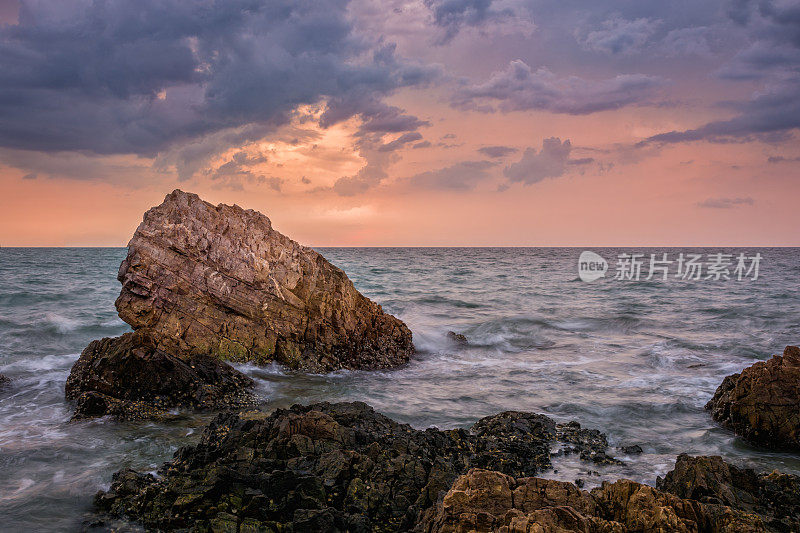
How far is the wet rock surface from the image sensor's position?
629cm

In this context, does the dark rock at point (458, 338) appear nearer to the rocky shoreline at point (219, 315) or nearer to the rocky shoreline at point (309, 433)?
the rocky shoreline at point (219, 315)

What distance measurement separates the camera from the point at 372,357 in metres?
17.1

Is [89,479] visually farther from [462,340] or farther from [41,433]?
[462,340]

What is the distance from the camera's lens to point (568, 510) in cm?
459

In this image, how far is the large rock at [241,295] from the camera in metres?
14.8

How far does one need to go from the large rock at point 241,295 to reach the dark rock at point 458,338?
4.09m

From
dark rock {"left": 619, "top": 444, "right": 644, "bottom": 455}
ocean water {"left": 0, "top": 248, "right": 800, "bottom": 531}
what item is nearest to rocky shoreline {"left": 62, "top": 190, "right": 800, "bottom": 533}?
dark rock {"left": 619, "top": 444, "right": 644, "bottom": 455}

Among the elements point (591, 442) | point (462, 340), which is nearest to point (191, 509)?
point (591, 442)

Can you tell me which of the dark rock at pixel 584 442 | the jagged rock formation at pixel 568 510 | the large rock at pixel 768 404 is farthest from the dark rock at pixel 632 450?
the jagged rock formation at pixel 568 510

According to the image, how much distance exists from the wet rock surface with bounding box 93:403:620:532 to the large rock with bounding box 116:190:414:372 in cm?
653

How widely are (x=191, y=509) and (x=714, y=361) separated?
1865 centimetres

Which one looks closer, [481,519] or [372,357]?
[481,519]

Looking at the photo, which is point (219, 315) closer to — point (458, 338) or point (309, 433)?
point (309, 433)

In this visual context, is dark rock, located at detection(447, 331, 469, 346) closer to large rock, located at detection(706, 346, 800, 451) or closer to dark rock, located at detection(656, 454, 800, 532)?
large rock, located at detection(706, 346, 800, 451)
